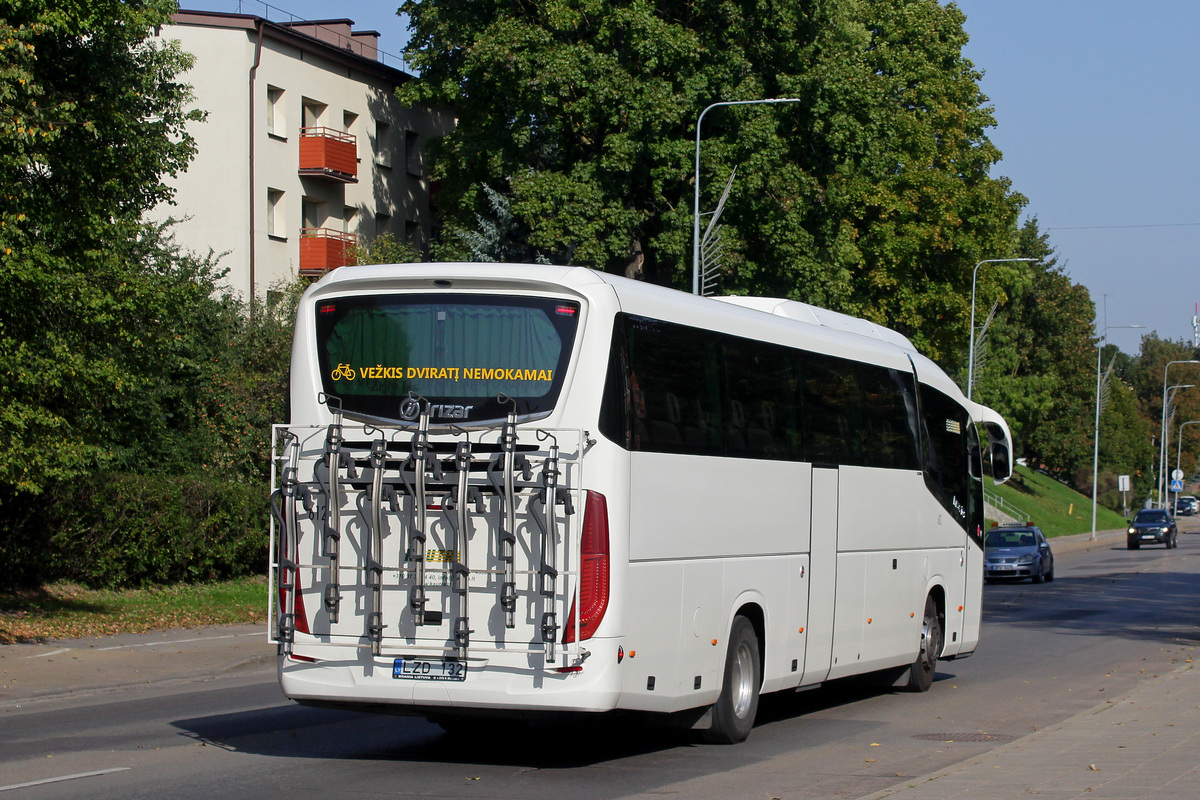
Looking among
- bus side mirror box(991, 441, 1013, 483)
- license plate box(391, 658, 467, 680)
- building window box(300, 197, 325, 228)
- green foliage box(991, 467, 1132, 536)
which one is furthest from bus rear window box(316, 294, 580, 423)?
green foliage box(991, 467, 1132, 536)

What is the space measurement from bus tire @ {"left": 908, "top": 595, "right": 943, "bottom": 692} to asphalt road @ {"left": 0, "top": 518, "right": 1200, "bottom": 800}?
0.67ft

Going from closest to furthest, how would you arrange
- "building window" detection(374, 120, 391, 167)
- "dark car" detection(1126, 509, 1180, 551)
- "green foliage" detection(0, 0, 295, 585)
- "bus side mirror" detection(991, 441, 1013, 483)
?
1. "green foliage" detection(0, 0, 295, 585)
2. "bus side mirror" detection(991, 441, 1013, 483)
3. "building window" detection(374, 120, 391, 167)
4. "dark car" detection(1126, 509, 1180, 551)

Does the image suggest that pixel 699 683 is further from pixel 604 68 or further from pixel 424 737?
pixel 604 68

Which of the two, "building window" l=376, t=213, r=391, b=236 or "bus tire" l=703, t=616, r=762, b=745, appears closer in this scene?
"bus tire" l=703, t=616, r=762, b=745

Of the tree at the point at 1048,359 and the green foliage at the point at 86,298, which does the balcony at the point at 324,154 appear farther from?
the tree at the point at 1048,359

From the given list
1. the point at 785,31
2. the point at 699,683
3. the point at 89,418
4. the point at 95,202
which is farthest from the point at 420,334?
the point at 785,31

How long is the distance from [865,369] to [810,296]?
21.8 m

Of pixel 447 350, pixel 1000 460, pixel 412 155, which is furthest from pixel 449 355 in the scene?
pixel 412 155

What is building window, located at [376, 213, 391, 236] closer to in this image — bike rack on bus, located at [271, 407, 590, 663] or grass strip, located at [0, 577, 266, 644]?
grass strip, located at [0, 577, 266, 644]

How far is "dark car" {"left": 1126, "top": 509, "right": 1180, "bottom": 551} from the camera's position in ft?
196

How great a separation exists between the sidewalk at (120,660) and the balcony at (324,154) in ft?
77.5

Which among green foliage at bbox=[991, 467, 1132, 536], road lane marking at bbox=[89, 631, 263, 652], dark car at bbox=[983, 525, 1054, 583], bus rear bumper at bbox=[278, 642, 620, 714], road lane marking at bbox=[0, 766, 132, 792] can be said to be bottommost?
green foliage at bbox=[991, 467, 1132, 536]

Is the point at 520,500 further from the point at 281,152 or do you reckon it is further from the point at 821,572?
the point at 281,152

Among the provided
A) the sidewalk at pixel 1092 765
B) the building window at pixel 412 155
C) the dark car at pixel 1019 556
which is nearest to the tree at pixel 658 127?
the dark car at pixel 1019 556
